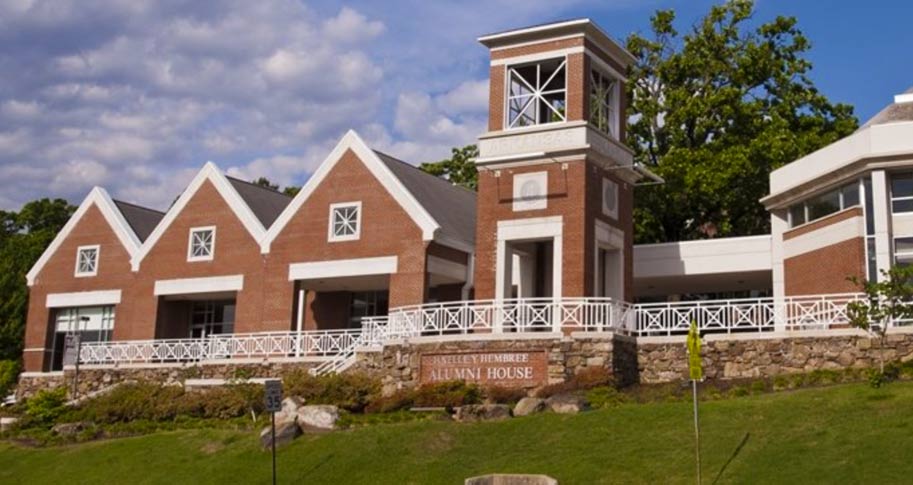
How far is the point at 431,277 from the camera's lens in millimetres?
38500

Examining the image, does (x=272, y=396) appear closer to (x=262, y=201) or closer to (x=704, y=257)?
(x=704, y=257)

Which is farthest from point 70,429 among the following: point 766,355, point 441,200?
point 766,355

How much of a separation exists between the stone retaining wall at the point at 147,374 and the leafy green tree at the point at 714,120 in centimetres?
1653

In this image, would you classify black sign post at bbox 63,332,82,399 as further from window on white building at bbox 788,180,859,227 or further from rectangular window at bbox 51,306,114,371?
window on white building at bbox 788,180,859,227

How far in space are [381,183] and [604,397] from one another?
594 inches

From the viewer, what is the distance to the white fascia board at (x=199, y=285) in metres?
41.5

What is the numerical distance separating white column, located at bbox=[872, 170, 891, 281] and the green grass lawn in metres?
8.48

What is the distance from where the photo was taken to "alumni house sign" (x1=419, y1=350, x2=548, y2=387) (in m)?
28.1

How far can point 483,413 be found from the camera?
24.5 m

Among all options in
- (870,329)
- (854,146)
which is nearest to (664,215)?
(854,146)

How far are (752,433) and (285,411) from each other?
1116 centimetres

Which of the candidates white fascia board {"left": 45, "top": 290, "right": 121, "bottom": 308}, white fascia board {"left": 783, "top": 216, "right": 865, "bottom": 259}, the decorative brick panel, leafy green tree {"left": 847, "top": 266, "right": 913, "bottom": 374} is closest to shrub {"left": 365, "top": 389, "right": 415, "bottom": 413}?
leafy green tree {"left": 847, "top": 266, "right": 913, "bottom": 374}

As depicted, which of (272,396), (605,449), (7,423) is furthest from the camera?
(7,423)

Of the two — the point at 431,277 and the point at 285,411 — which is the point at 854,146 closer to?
the point at 431,277
